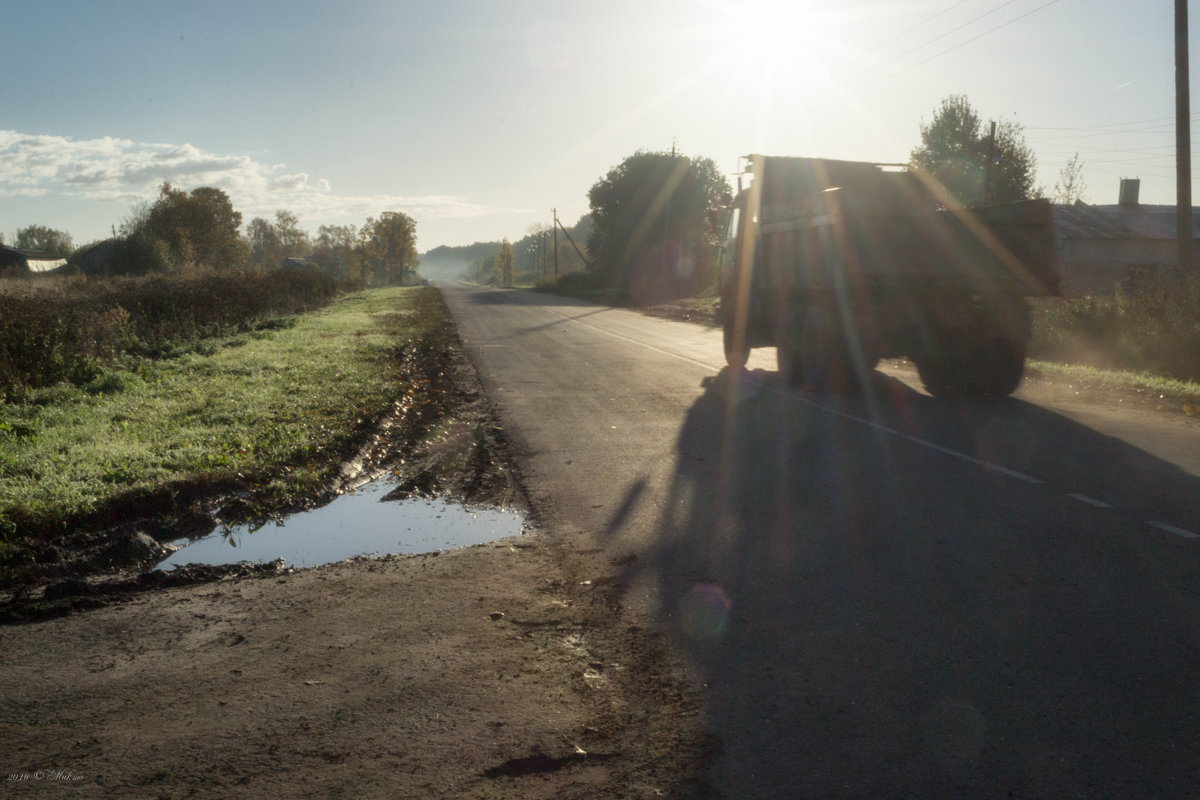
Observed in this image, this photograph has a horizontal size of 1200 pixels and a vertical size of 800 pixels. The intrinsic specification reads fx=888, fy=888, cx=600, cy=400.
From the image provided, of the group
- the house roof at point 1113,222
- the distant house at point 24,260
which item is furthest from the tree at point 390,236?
the house roof at point 1113,222

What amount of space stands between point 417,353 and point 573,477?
11.5 meters

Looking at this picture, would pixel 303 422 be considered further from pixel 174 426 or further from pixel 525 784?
pixel 525 784

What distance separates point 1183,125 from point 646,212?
2148 inches

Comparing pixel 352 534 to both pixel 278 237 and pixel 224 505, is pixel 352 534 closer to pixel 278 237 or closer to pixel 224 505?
pixel 224 505

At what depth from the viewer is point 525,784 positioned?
9.70ft

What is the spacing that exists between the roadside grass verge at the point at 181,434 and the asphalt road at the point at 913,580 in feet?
6.87

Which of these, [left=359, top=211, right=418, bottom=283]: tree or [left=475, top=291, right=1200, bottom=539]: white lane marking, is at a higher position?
[left=359, top=211, right=418, bottom=283]: tree

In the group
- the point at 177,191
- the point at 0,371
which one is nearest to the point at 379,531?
the point at 0,371

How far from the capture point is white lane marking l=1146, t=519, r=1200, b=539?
554 cm

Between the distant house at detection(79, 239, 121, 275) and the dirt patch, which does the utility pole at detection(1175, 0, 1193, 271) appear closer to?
the dirt patch

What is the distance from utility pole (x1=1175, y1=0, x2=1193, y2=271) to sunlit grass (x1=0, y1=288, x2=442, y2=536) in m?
14.7

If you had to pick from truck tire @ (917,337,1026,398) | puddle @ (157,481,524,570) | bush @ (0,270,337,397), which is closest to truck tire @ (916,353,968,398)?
truck tire @ (917,337,1026,398)

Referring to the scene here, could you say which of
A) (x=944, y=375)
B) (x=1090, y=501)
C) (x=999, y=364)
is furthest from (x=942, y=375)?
(x=1090, y=501)

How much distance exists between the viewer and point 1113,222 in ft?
151
